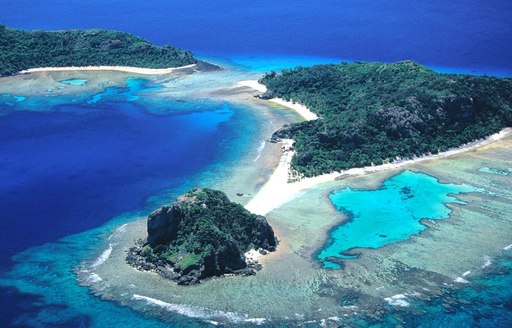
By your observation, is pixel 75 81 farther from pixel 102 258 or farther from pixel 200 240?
pixel 200 240

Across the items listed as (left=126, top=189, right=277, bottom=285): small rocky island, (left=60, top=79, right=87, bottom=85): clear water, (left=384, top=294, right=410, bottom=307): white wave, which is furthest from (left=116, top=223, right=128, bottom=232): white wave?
(left=60, top=79, right=87, bottom=85): clear water

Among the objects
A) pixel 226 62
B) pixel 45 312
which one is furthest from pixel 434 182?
pixel 226 62

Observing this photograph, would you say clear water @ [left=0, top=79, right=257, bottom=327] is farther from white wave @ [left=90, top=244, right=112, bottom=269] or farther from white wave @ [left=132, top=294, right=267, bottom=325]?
white wave @ [left=132, top=294, right=267, bottom=325]

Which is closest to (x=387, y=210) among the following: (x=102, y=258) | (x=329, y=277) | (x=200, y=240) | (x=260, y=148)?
(x=329, y=277)

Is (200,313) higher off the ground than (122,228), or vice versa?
(122,228)

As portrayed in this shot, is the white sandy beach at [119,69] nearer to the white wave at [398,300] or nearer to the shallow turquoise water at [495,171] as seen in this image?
the shallow turquoise water at [495,171]

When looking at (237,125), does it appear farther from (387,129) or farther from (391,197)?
(391,197)
